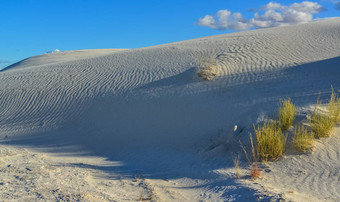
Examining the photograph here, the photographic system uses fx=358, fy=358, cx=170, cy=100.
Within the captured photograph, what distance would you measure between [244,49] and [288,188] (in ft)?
32.5

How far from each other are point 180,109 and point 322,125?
179 inches

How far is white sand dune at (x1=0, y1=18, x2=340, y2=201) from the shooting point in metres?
7.00

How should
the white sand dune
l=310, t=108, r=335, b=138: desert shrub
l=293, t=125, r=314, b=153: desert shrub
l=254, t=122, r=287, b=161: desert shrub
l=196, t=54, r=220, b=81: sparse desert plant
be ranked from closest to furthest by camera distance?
1. the white sand dune
2. l=254, t=122, r=287, b=161: desert shrub
3. l=293, t=125, r=314, b=153: desert shrub
4. l=310, t=108, r=335, b=138: desert shrub
5. l=196, t=54, r=220, b=81: sparse desert plant

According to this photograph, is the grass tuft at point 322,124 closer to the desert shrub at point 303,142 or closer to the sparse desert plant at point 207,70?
the desert shrub at point 303,142

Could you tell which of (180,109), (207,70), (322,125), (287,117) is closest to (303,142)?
(322,125)

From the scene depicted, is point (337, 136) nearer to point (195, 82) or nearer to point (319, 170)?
point (319, 170)

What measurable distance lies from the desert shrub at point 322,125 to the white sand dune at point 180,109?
320 mm

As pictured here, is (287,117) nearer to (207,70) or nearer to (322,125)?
(322,125)

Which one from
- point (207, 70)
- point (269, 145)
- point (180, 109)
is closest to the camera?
point (269, 145)

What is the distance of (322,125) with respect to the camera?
7.86 m

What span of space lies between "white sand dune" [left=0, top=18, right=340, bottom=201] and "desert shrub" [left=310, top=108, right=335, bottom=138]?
1.05 ft

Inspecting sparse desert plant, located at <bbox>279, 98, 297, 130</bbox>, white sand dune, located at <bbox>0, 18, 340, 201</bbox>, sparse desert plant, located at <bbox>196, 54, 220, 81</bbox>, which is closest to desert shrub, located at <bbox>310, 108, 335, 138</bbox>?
white sand dune, located at <bbox>0, 18, 340, 201</bbox>

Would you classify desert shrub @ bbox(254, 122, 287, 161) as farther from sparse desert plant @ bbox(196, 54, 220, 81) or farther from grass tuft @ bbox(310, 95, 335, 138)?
sparse desert plant @ bbox(196, 54, 220, 81)

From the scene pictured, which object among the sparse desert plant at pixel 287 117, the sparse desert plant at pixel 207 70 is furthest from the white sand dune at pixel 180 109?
the sparse desert plant at pixel 287 117
